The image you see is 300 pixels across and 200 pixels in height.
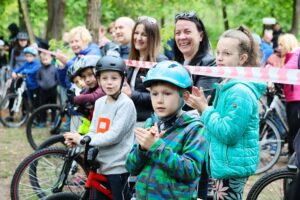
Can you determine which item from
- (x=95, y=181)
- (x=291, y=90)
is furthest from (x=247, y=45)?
(x=291, y=90)

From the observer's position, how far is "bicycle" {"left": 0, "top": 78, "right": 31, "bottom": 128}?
11.2 metres

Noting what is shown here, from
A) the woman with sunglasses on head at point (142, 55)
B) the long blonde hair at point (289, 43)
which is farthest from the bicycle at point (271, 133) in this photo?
the woman with sunglasses on head at point (142, 55)

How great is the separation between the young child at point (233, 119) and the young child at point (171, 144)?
381 mm

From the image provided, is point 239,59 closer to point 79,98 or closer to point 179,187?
point 179,187

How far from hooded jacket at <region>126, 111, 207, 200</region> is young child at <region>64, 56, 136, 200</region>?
1.25 m

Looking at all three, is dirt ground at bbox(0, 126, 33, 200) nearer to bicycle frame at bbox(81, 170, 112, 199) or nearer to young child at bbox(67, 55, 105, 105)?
young child at bbox(67, 55, 105, 105)

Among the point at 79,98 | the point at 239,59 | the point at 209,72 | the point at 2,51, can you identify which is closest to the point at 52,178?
the point at 79,98

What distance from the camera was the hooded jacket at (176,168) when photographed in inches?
121

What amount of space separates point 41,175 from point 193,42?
218 centimetres

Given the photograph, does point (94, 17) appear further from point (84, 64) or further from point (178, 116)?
point (178, 116)

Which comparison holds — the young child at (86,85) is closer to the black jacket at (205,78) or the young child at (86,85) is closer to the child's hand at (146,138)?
the black jacket at (205,78)

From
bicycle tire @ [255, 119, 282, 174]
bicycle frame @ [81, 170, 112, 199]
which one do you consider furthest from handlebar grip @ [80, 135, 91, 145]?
bicycle tire @ [255, 119, 282, 174]

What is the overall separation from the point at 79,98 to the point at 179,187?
2483 mm

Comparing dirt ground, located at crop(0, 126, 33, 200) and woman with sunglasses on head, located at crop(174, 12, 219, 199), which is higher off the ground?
woman with sunglasses on head, located at crop(174, 12, 219, 199)
